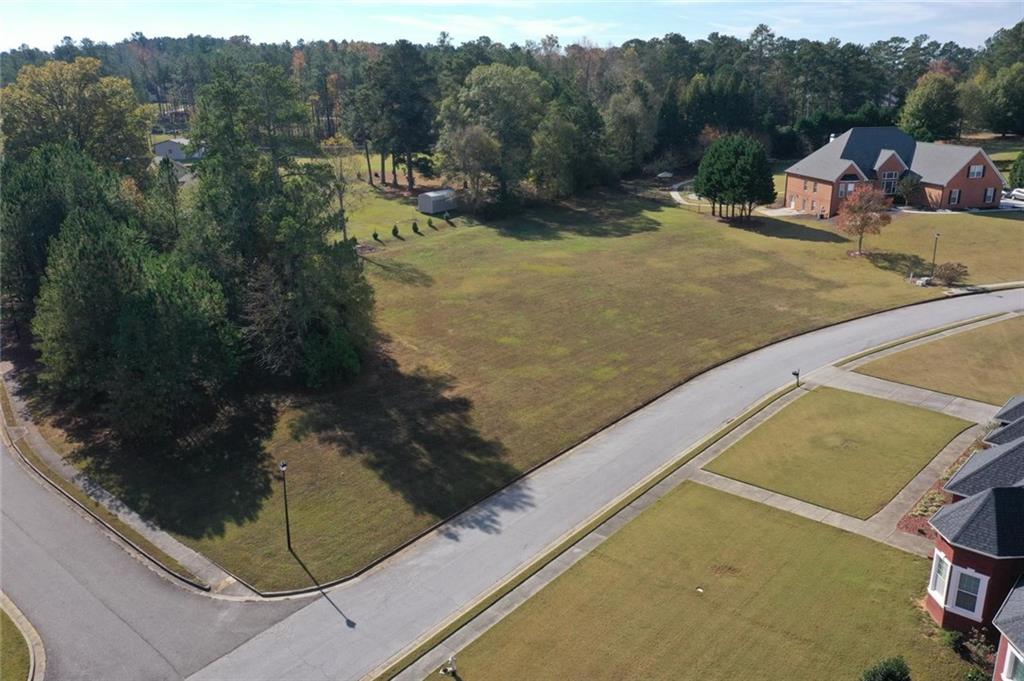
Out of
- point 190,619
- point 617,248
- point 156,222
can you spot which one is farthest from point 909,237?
point 190,619

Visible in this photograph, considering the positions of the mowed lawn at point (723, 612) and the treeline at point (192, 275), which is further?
the treeline at point (192, 275)

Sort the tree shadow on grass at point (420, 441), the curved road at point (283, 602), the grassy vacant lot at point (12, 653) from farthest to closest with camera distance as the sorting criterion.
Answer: the tree shadow on grass at point (420, 441) < the curved road at point (283, 602) < the grassy vacant lot at point (12, 653)

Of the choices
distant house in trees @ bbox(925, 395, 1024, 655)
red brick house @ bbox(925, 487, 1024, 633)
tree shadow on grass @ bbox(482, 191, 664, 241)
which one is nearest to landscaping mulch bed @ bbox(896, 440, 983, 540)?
distant house in trees @ bbox(925, 395, 1024, 655)

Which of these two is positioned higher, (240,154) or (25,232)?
(240,154)

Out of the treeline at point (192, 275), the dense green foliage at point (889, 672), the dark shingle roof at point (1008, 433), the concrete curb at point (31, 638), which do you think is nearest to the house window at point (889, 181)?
the dark shingle roof at point (1008, 433)

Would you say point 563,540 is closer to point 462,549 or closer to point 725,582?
point 462,549

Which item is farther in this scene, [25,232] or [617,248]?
[617,248]

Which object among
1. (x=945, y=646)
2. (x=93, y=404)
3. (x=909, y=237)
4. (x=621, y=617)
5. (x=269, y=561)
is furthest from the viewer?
(x=909, y=237)

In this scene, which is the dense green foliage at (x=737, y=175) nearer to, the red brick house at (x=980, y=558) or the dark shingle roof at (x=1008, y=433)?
the dark shingle roof at (x=1008, y=433)
